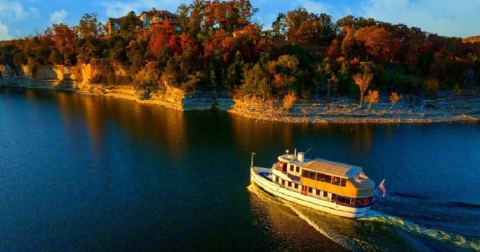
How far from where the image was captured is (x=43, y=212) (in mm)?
33906

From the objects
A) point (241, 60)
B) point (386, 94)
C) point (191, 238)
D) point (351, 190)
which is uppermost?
point (241, 60)

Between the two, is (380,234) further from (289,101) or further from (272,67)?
(272,67)

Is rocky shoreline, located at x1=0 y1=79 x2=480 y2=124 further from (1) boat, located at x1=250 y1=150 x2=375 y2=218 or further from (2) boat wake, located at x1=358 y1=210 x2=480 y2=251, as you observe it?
(2) boat wake, located at x1=358 y1=210 x2=480 y2=251

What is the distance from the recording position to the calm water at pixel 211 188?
29.4m

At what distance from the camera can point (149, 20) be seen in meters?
132

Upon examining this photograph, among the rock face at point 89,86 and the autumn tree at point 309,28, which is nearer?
the rock face at point 89,86

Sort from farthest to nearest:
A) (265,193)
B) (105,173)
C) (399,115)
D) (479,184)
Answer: (399,115), (105,173), (479,184), (265,193)

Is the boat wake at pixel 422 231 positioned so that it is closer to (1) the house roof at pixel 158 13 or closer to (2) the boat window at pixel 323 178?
(2) the boat window at pixel 323 178

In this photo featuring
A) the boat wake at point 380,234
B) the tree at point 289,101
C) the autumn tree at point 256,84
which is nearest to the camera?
the boat wake at point 380,234

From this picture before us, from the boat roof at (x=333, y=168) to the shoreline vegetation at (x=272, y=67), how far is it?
3763cm

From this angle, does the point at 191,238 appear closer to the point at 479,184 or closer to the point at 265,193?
the point at 265,193

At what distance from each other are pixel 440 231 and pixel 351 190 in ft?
25.8

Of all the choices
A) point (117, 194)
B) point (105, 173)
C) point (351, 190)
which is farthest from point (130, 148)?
point (351, 190)

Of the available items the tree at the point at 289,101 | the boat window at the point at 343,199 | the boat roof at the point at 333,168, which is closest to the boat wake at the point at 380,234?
the boat window at the point at 343,199
